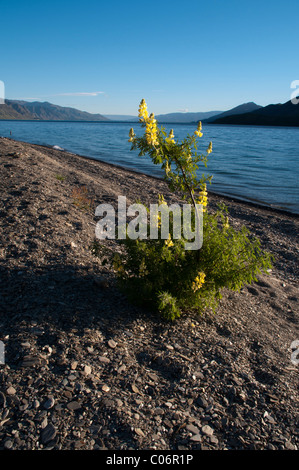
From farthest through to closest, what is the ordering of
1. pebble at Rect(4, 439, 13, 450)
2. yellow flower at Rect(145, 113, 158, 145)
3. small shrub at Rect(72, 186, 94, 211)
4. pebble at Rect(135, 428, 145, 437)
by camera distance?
small shrub at Rect(72, 186, 94, 211)
yellow flower at Rect(145, 113, 158, 145)
pebble at Rect(135, 428, 145, 437)
pebble at Rect(4, 439, 13, 450)

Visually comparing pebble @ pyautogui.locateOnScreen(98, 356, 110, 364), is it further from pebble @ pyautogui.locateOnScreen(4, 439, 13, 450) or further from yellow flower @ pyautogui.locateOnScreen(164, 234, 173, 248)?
yellow flower @ pyautogui.locateOnScreen(164, 234, 173, 248)

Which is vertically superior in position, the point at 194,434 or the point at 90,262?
the point at 90,262

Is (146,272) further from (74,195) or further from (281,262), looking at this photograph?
(74,195)

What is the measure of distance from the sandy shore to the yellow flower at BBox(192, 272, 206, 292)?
0.67m

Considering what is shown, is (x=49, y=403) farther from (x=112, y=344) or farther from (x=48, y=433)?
(x=112, y=344)

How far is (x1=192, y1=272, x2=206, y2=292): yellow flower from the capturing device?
437cm

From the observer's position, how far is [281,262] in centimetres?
896

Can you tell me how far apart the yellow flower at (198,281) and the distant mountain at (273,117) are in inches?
5896

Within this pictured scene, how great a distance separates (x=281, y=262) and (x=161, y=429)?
6.87 meters

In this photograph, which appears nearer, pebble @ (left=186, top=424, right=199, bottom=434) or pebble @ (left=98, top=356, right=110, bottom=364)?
pebble @ (left=186, top=424, right=199, bottom=434)

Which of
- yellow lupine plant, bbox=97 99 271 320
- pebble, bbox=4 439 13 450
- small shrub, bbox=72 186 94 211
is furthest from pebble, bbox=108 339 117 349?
small shrub, bbox=72 186 94 211

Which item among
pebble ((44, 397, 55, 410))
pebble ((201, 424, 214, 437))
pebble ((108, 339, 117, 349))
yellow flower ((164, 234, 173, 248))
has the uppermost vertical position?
yellow flower ((164, 234, 173, 248))

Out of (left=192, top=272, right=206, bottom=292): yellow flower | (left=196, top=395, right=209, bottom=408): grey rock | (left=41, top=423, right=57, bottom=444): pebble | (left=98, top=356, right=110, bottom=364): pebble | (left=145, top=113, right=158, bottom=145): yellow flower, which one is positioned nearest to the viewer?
(left=41, top=423, right=57, bottom=444): pebble

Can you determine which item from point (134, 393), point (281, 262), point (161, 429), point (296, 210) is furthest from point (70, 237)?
point (296, 210)
